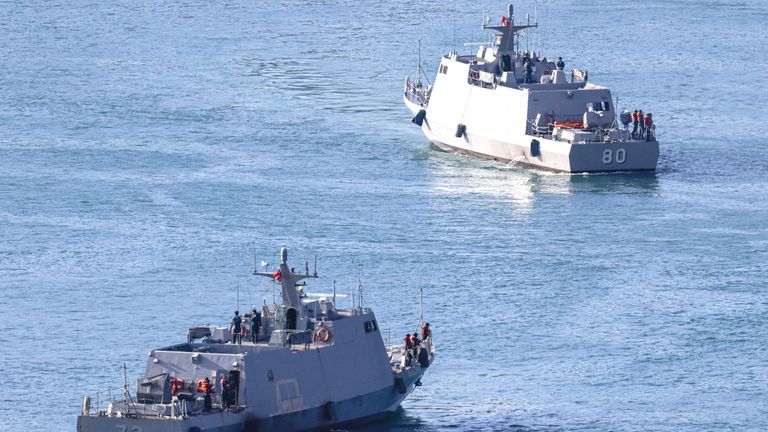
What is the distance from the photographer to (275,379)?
58.2 metres

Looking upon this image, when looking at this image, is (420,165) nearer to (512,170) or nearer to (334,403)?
(512,170)

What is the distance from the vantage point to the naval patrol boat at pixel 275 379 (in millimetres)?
55969

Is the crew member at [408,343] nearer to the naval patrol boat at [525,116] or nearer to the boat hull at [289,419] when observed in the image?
the boat hull at [289,419]

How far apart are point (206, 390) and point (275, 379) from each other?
243cm

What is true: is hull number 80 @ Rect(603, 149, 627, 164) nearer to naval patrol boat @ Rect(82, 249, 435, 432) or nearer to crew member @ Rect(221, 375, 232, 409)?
naval patrol boat @ Rect(82, 249, 435, 432)

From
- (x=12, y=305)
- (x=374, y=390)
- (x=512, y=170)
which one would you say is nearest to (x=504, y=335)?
(x=374, y=390)

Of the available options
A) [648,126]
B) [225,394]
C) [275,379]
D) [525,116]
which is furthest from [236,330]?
[525,116]

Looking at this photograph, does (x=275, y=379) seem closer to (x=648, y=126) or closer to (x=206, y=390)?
(x=206, y=390)

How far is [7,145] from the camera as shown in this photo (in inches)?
4412

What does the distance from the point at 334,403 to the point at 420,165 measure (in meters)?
48.6

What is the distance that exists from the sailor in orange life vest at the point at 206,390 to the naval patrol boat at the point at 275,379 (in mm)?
27

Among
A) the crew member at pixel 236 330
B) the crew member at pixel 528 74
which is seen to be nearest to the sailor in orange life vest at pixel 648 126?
the crew member at pixel 528 74

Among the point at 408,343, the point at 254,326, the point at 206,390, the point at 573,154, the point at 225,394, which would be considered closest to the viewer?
the point at 206,390

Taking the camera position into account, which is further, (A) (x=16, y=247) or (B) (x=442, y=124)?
(B) (x=442, y=124)
